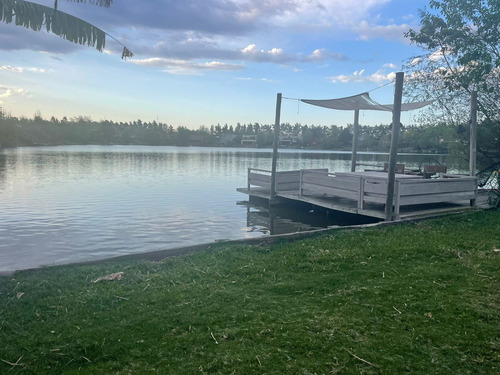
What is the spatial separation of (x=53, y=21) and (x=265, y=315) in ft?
16.4

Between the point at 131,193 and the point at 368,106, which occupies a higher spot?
the point at 368,106

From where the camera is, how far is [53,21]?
570 centimetres

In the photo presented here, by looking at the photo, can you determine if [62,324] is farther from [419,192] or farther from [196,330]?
[419,192]

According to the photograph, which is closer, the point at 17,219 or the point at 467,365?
the point at 467,365

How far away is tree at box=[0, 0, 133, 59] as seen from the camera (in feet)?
17.9

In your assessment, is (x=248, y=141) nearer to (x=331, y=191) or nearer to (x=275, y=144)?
(x=275, y=144)

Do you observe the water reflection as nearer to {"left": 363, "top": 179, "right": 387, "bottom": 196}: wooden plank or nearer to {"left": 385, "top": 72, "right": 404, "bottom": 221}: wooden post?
{"left": 363, "top": 179, "right": 387, "bottom": 196}: wooden plank

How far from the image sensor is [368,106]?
14766 millimetres

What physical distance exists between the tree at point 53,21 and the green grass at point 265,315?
3.44 m

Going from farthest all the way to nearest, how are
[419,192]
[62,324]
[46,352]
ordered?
[419,192]
[62,324]
[46,352]

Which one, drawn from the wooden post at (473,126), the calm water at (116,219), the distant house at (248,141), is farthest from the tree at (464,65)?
the distant house at (248,141)

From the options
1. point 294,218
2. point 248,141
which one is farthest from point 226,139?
point 294,218

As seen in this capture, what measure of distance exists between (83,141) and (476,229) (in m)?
129

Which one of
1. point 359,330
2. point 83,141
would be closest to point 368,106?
point 359,330
